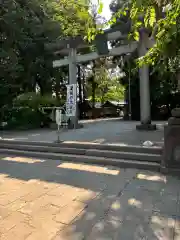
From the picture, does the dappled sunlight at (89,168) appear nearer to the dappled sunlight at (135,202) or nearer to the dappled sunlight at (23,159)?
the dappled sunlight at (23,159)

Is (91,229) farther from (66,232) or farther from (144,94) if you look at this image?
(144,94)

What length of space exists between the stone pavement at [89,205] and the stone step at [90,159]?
0.67ft

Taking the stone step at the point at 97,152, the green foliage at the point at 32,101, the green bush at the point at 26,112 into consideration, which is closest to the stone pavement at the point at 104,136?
the stone step at the point at 97,152

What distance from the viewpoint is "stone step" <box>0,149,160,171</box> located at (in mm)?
4352

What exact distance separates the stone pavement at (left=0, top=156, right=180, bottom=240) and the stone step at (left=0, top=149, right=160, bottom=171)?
20 centimetres

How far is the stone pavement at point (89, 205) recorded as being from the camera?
7.54 ft

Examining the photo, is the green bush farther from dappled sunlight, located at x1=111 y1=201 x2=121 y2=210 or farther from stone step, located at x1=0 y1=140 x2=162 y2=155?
dappled sunlight, located at x1=111 y1=201 x2=121 y2=210

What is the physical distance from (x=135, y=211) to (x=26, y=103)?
8.90 m

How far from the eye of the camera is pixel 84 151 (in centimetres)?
536

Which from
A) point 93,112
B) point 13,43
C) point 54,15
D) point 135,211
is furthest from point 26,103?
point 135,211

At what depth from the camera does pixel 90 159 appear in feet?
16.2

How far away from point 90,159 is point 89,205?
2.05 meters

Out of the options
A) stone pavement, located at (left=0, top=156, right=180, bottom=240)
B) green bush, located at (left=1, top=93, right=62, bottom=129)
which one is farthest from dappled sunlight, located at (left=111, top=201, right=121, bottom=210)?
green bush, located at (left=1, top=93, right=62, bottom=129)

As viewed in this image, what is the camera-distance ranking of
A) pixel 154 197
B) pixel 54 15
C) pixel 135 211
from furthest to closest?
pixel 54 15 → pixel 154 197 → pixel 135 211
